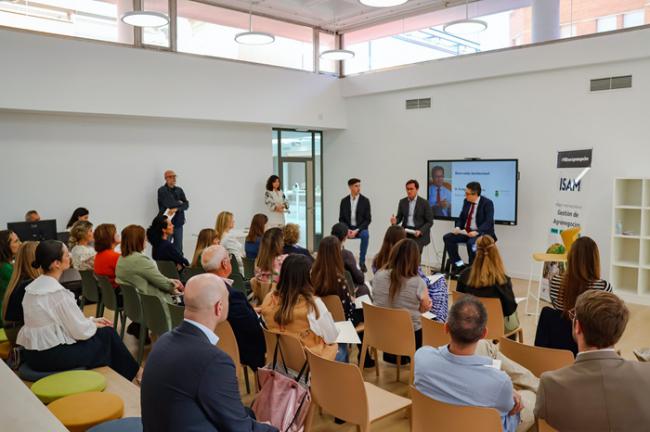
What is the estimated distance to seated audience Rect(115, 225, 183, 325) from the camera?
188 inches

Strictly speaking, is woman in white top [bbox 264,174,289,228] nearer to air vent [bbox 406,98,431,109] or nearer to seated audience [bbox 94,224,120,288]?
air vent [bbox 406,98,431,109]

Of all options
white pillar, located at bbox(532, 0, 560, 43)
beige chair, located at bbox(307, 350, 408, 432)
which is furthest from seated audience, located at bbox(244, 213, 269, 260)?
white pillar, located at bbox(532, 0, 560, 43)

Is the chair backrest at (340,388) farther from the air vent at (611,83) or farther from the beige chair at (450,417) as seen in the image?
the air vent at (611,83)

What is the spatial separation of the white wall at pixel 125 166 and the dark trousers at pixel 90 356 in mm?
4854

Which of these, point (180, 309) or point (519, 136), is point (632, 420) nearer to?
point (180, 309)

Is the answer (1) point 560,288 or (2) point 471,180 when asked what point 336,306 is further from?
(2) point 471,180

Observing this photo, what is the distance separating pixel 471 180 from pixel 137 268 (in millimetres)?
5727

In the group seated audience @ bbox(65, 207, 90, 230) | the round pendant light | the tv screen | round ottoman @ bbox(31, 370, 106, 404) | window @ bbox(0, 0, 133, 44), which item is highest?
window @ bbox(0, 0, 133, 44)

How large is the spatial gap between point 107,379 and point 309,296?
4.97 ft

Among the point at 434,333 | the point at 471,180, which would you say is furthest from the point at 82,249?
the point at 471,180

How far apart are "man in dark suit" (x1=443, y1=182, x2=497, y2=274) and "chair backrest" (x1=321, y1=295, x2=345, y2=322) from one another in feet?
13.4

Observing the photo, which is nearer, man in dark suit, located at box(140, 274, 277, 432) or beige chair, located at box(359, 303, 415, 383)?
man in dark suit, located at box(140, 274, 277, 432)

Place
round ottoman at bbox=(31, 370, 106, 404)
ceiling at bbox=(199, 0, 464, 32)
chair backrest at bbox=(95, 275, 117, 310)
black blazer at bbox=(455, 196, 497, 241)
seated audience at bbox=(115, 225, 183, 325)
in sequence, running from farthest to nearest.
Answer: ceiling at bbox=(199, 0, 464, 32) < black blazer at bbox=(455, 196, 497, 241) < chair backrest at bbox=(95, 275, 117, 310) < seated audience at bbox=(115, 225, 183, 325) < round ottoman at bbox=(31, 370, 106, 404)

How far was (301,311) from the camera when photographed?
320 cm
